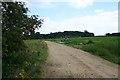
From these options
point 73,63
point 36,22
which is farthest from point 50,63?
point 36,22

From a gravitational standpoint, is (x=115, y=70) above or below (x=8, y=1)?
below

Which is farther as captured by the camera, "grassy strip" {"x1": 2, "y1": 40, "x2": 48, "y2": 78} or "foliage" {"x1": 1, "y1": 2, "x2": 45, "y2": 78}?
"foliage" {"x1": 1, "y1": 2, "x2": 45, "y2": 78}

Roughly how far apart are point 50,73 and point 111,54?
10.1m

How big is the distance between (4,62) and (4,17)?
73.3 inches

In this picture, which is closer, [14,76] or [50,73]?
[14,76]

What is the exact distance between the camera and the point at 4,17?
15.0m

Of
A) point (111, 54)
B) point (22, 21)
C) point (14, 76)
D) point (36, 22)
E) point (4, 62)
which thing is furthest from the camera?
point (111, 54)

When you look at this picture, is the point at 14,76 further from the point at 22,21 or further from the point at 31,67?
the point at 22,21

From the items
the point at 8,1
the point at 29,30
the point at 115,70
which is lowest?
the point at 115,70

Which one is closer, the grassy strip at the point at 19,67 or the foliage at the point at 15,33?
the grassy strip at the point at 19,67

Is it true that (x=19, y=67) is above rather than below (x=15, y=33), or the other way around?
below

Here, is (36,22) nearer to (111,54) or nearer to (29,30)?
(29,30)

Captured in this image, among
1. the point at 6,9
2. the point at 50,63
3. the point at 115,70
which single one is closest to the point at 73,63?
the point at 50,63

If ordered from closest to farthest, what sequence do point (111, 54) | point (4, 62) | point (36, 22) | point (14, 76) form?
point (14, 76) < point (4, 62) < point (36, 22) < point (111, 54)
